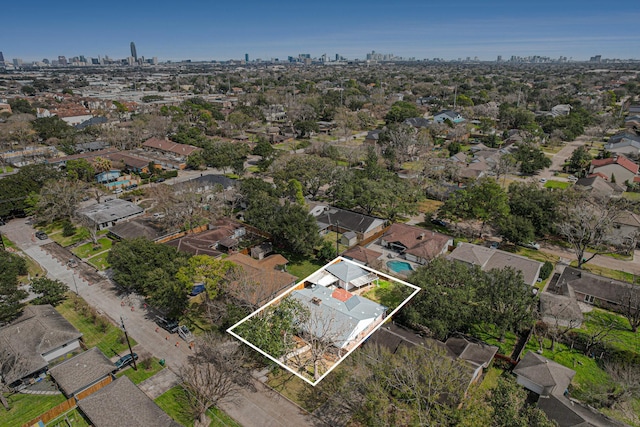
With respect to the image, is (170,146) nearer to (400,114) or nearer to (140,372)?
(400,114)

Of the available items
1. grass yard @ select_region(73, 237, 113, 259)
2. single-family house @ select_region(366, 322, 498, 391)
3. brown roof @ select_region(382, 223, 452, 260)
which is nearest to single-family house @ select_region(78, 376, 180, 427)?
single-family house @ select_region(366, 322, 498, 391)

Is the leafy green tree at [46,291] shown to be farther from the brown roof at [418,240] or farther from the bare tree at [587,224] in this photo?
the bare tree at [587,224]

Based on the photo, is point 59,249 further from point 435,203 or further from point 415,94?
point 415,94

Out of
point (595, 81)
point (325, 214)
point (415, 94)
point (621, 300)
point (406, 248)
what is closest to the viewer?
point (621, 300)

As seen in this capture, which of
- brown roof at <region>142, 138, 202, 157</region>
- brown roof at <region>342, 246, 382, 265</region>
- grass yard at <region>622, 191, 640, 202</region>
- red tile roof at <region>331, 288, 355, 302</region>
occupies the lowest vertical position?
brown roof at <region>342, 246, 382, 265</region>

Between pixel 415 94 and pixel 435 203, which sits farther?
pixel 415 94

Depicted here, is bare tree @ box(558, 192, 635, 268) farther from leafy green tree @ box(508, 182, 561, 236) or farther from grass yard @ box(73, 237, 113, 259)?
grass yard @ box(73, 237, 113, 259)

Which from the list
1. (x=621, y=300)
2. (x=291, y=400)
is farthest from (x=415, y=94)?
(x=291, y=400)
